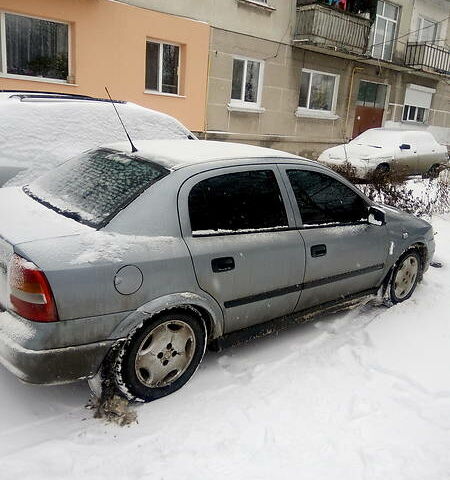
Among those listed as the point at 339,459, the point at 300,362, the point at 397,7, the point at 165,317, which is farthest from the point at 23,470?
the point at 397,7

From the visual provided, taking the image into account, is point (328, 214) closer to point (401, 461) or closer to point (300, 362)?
point (300, 362)

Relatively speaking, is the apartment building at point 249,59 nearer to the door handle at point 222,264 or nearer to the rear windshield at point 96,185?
the rear windshield at point 96,185

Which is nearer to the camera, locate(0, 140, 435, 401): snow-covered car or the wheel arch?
locate(0, 140, 435, 401): snow-covered car

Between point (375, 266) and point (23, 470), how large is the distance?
303cm

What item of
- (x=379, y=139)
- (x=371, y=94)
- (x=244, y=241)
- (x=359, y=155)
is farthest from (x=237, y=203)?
(x=371, y=94)

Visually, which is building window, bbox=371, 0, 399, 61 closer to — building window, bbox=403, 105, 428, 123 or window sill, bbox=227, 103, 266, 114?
building window, bbox=403, 105, 428, 123

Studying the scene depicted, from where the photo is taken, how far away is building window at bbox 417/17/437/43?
19828mm

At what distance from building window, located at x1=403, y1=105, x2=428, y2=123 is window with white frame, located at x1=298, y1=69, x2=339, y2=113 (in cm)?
508

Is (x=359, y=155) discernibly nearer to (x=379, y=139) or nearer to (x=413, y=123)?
(x=379, y=139)

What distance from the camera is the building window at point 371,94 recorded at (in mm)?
18514

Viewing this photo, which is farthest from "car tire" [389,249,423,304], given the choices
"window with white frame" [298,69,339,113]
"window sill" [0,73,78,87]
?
"window with white frame" [298,69,339,113]

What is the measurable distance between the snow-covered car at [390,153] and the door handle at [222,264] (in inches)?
348

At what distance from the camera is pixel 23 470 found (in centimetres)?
232

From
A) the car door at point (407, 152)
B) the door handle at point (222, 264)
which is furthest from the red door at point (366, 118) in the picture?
the door handle at point (222, 264)
